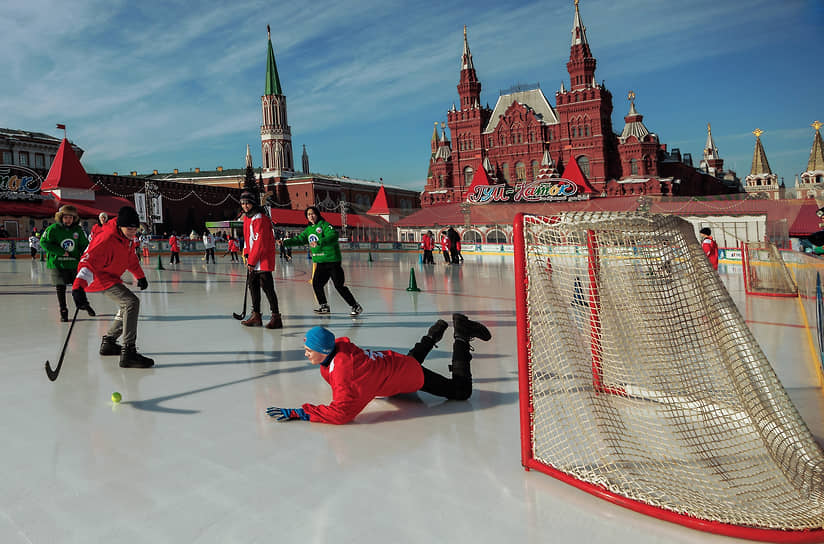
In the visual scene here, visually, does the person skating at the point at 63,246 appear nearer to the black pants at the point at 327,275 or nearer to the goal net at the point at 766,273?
the black pants at the point at 327,275

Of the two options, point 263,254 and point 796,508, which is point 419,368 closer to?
point 796,508

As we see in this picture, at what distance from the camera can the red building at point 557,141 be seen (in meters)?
50.8

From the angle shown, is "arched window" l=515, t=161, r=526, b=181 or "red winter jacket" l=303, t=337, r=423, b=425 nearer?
"red winter jacket" l=303, t=337, r=423, b=425

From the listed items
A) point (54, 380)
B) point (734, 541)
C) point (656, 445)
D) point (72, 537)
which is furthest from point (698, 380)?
point (54, 380)

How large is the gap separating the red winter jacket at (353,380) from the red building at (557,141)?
164 feet

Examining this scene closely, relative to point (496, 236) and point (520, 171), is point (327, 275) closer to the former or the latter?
point (496, 236)

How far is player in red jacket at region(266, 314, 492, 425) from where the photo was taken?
3.08 m

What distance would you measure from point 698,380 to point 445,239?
59.6ft

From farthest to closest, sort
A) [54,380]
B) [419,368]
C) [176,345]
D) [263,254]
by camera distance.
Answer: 1. [263,254]
2. [176,345]
3. [54,380]
4. [419,368]

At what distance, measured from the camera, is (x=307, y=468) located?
A: 2691 mm

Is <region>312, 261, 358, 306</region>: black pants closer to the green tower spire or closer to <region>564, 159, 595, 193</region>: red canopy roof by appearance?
<region>564, 159, 595, 193</region>: red canopy roof

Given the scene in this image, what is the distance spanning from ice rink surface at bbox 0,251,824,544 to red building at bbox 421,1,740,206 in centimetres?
4924

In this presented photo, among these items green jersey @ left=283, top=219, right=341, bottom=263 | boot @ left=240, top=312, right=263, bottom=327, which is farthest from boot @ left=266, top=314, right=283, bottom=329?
green jersey @ left=283, top=219, right=341, bottom=263

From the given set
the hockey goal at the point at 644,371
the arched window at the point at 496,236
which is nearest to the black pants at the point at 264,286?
the hockey goal at the point at 644,371
